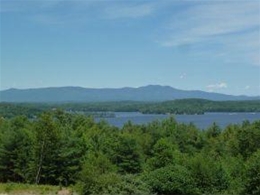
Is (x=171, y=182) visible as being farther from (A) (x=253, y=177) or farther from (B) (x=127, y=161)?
(B) (x=127, y=161)

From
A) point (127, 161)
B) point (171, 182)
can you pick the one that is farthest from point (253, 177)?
point (127, 161)

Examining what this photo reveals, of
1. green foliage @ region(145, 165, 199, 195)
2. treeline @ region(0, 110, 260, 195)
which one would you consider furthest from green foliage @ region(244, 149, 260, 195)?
green foliage @ region(145, 165, 199, 195)

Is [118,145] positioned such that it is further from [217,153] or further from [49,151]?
[217,153]

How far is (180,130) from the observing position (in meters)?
62.6

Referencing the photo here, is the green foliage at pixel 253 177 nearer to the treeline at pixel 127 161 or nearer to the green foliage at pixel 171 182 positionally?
the treeline at pixel 127 161

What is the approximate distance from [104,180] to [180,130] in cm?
3422

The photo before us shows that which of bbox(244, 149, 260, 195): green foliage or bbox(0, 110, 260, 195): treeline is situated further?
bbox(244, 149, 260, 195): green foliage

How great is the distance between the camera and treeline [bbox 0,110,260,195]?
1362 inches

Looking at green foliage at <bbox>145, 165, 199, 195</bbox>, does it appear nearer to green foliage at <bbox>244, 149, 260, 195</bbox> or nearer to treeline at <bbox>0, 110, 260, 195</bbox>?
treeline at <bbox>0, 110, 260, 195</bbox>

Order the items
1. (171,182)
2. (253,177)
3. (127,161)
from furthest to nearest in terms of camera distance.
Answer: (127,161), (253,177), (171,182)

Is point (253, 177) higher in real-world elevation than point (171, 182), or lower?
higher

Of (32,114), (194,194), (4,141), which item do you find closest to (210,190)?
(194,194)

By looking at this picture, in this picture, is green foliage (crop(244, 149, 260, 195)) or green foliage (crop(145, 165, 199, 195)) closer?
green foliage (crop(145, 165, 199, 195))

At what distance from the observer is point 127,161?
157ft
